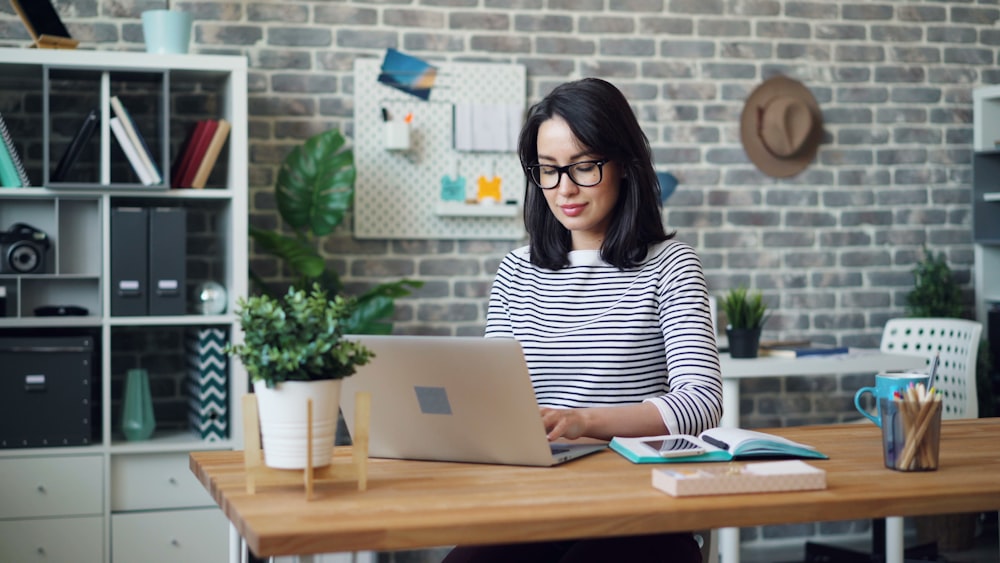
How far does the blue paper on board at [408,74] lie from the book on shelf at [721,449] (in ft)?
8.28

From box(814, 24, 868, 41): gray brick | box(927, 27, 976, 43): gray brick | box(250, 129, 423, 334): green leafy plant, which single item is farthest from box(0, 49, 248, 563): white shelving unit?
box(927, 27, 976, 43): gray brick

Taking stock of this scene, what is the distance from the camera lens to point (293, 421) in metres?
1.50

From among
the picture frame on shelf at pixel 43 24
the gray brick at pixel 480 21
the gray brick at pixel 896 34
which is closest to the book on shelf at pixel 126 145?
the picture frame on shelf at pixel 43 24

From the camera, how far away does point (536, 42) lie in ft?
13.9

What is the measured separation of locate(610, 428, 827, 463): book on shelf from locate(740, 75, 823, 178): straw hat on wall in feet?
9.22

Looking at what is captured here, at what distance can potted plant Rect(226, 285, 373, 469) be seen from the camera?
58.6 inches

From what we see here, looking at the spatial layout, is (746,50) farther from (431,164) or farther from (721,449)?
(721,449)

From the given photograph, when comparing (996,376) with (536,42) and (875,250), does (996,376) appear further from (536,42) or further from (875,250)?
(536,42)

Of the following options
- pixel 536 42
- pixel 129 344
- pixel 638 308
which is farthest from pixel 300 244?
pixel 638 308

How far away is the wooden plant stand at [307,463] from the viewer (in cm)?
149

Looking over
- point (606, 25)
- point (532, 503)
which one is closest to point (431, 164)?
point (606, 25)

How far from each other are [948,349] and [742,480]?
3069 mm

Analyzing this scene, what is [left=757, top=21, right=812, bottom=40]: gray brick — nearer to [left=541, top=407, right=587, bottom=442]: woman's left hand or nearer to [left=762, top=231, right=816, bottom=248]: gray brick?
[left=762, top=231, right=816, bottom=248]: gray brick

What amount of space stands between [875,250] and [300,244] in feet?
7.80
